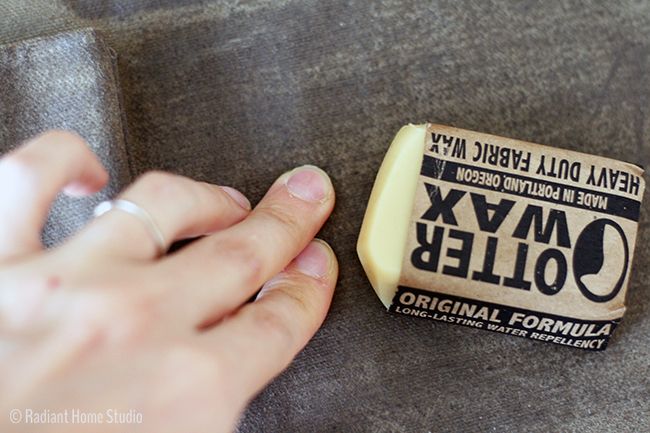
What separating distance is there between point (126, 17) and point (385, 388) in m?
0.64

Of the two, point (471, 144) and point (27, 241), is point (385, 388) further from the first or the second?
point (27, 241)

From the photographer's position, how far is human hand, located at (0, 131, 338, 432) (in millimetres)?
514

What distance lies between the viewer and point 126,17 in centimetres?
91

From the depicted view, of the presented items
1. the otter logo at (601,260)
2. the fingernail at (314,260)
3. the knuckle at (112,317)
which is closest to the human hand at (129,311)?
the knuckle at (112,317)

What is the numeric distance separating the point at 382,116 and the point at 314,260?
0.24m

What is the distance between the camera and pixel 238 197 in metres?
0.83

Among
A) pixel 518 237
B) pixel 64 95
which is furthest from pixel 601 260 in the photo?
pixel 64 95

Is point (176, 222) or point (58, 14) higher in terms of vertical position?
point (58, 14)

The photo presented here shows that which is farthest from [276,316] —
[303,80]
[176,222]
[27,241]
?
[303,80]

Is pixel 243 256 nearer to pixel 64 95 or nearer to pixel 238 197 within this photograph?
pixel 238 197

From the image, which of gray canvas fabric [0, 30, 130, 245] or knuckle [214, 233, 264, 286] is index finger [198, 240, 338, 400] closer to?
knuckle [214, 233, 264, 286]

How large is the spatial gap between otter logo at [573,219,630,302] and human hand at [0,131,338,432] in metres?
0.37

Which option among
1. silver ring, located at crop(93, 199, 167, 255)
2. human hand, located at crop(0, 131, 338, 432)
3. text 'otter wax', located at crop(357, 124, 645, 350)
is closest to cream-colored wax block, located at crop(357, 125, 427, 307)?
text 'otter wax', located at crop(357, 124, 645, 350)

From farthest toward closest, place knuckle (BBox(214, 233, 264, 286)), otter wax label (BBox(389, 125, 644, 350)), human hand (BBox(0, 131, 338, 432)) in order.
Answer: otter wax label (BBox(389, 125, 644, 350)), knuckle (BBox(214, 233, 264, 286)), human hand (BBox(0, 131, 338, 432))
